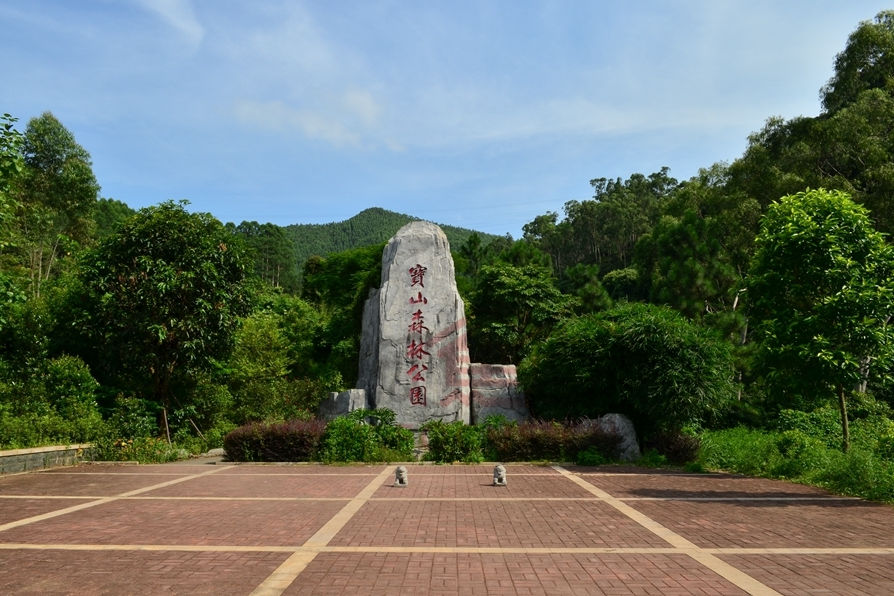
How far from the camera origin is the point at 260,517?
279 inches

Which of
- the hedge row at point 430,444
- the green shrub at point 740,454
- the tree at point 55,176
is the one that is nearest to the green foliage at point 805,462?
the green shrub at point 740,454

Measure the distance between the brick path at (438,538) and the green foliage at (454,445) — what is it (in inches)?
119

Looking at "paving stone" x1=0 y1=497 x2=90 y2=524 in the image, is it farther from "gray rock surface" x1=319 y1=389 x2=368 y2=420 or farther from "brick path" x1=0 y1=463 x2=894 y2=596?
"gray rock surface" x1=319 y1=389 x2=368 y2=420

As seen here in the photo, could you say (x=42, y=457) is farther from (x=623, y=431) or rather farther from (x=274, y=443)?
(x=623, y=431)

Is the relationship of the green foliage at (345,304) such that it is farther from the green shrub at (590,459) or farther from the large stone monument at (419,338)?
the green shrub at (590,459)

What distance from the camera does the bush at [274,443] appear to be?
42.7ft

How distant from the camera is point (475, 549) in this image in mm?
5648

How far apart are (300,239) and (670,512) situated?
86331 millimetres

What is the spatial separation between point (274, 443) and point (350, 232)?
79.0 metres

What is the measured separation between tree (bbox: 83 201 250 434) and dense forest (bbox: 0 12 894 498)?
5 centimetres

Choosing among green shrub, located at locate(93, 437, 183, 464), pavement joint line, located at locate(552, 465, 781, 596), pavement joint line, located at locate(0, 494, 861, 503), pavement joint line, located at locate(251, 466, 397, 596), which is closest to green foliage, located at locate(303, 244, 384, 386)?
green shrub, located at locate(93, 437, 183, 464)

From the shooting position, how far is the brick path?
468 centimetres

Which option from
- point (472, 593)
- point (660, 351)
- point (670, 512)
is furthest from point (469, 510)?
point (660, 351)

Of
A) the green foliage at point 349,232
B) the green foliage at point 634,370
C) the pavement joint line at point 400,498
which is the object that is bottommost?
the pavement joint line at point 400,498
